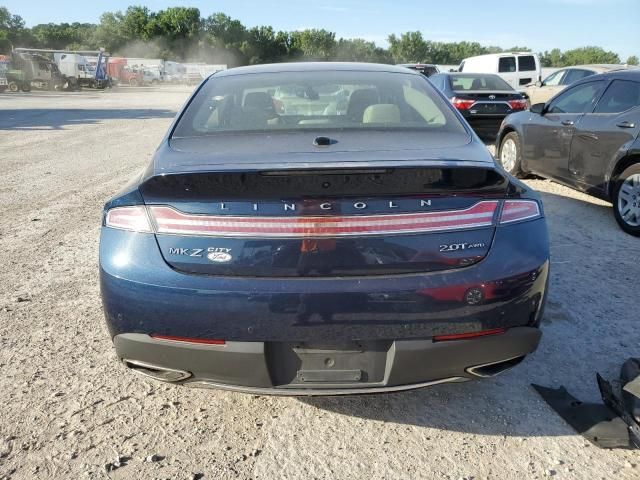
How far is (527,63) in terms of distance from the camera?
22.5 metres

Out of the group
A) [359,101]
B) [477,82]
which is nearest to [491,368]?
[359,101]

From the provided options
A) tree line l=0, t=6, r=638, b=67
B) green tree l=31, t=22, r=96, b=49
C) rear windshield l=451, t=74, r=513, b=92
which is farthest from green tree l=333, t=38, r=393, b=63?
rear windshield l=451, t=74, r=513, b=92

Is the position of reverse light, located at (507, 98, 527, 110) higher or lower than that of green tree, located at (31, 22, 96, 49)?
lower

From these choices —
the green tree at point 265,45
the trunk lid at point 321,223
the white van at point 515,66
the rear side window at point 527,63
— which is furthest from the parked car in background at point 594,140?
the green tree at point 265,45

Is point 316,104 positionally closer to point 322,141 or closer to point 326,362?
point 322,141

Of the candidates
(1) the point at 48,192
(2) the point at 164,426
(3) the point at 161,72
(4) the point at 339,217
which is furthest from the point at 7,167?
(3) the point at 161,72

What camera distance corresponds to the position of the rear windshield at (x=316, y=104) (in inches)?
109

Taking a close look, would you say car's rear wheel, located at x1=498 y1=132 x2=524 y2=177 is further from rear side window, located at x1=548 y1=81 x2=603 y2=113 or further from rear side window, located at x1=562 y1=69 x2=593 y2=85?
rear side window, located at x1=562 y1=69 x2=593 y2=85

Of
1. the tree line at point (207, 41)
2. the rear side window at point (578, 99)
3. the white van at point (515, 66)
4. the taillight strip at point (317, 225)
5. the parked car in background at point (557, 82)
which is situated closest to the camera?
the taillight strip at point (317, 225)

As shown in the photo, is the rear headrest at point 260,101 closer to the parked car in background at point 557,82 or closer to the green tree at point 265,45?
the parked car in background at point 557,82

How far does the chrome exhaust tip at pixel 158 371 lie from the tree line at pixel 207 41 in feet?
274

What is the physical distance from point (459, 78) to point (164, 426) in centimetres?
1134

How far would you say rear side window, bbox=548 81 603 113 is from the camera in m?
6.03

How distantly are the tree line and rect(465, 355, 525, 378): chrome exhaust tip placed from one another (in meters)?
83.8
